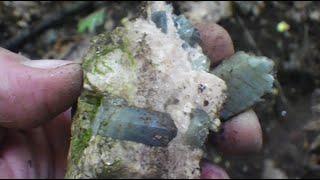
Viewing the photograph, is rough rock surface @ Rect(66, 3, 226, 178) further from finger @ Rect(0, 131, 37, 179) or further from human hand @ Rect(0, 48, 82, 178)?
finger @ Rect(0, 131, 37, 179)

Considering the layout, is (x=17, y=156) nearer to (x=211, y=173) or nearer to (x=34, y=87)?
(x=34, y=87)

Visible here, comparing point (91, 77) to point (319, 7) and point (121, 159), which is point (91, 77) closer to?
point (121, 159)

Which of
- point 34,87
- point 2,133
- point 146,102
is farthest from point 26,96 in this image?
point 146,102

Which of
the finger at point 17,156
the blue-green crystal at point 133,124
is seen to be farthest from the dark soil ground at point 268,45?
the blue-green crystal at point 133,124

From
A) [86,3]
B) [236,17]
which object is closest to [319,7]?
[236,17]

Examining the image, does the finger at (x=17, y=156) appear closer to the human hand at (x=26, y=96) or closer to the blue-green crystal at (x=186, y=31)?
the human hand at (x=26, y=96)

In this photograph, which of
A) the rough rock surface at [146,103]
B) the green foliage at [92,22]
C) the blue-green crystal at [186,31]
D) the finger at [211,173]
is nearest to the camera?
the rough rock surface at [146,103]
